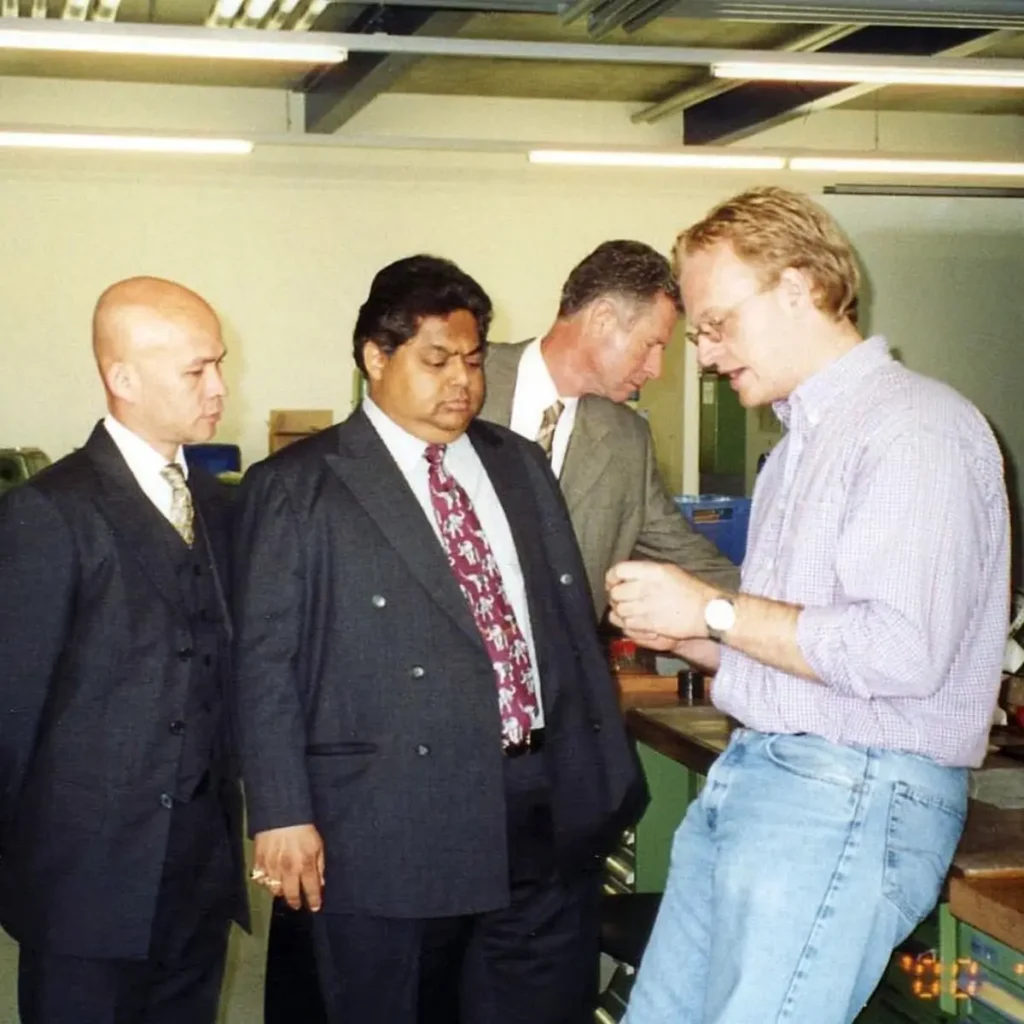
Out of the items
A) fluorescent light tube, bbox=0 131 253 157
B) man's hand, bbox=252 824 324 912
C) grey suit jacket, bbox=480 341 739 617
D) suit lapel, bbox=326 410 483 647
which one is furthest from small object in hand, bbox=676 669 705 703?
fluorescent light tube, bbox=0 131 253 157

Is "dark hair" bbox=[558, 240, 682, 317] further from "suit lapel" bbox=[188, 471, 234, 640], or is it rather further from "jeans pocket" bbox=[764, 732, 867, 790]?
"jeans pocket" bbox=[764, 732, 867, 790]

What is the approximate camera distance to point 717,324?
195cm

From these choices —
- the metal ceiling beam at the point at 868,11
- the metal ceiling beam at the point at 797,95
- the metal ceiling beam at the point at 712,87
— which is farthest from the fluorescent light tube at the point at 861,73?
the metal ceiling beam at the point at 712,87

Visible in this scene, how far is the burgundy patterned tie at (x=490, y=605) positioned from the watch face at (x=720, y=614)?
2.48 ft

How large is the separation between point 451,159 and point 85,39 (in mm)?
5042

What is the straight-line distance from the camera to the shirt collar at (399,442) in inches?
103

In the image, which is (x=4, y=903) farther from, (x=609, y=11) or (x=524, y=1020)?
(x=609, y=11)

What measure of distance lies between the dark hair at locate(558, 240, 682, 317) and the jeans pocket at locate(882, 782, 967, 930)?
1.69 metres

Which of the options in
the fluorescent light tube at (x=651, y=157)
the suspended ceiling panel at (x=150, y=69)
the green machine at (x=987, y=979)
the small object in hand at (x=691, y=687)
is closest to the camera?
the green machine at (x=987, y=979)

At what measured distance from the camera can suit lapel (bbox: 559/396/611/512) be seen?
3.18 metres

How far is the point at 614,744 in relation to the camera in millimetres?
2664

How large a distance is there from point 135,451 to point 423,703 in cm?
63

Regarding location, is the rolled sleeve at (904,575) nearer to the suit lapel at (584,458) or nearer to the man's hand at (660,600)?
the man's hand at (660,600)

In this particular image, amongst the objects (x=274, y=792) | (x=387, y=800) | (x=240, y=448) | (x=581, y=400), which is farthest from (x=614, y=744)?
(x=240, y=448)
